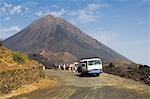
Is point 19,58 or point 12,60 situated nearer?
point 12,60

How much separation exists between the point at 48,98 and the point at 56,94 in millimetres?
2391

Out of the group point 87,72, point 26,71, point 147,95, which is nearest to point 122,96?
point 147,95

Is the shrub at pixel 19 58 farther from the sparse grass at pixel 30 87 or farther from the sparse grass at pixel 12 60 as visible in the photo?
the sparse grass at pixel 30 87

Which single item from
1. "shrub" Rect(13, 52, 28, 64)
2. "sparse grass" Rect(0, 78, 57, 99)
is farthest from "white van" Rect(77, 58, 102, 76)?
"shrub" Rect(13, 52, 28, 64)

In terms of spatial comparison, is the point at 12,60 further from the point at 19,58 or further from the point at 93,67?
the point at 93,67

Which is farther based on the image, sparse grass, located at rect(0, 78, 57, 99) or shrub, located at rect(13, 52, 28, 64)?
shrub, located at rect(13, 52, 28, 64)

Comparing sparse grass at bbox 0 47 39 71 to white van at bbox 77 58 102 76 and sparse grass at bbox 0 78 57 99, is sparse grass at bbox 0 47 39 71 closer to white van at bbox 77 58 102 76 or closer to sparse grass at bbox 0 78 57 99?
sparse grass at bbox 0 78 57 99

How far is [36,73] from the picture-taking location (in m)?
41.6

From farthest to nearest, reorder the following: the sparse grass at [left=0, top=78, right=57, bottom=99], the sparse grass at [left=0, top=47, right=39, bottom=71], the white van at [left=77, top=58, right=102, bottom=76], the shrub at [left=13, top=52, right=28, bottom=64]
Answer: the white van at [left=77, top=58, right=102, bottom=76]
the shrub at [left=13, top=52, right=28, bottom=64]
the sparse grass at [left=0, top=47, right=39, bottom=71]
the sparse grass at [left=0, top=78, right=57, bottom=99]

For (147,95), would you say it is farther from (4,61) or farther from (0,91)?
(4,61)

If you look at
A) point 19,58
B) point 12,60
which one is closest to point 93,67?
point 19,58

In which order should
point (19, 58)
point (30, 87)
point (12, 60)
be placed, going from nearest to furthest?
point (30, 87) < point (12, 60) < point (19, 58)

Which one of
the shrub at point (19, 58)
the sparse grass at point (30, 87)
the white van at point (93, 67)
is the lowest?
the sparse grass at point (30, 87)

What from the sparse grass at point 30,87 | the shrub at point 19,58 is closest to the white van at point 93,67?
the sparse grass at point 30,87
